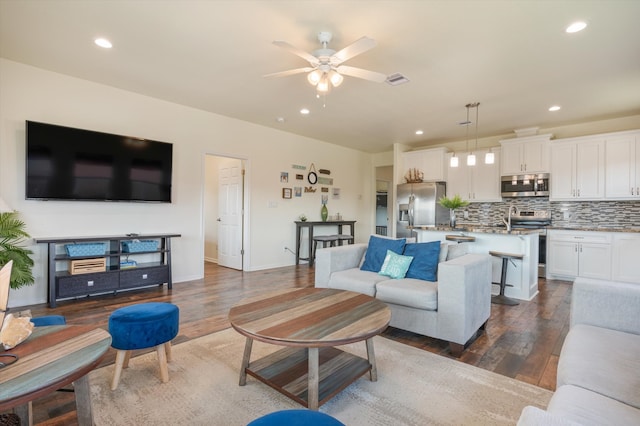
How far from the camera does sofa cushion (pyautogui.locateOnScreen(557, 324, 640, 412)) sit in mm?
1196

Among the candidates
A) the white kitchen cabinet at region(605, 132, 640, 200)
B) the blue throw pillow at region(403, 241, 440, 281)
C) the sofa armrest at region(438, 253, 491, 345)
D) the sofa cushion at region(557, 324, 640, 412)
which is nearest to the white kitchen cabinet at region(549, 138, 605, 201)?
the white kitchen cabinet at region(605, 132, 640, 200)

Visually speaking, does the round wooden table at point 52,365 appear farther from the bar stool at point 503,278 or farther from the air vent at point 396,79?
the bar stool at point 503,278

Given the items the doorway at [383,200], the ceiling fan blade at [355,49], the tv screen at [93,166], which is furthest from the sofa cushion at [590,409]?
the doorway at [383,200]

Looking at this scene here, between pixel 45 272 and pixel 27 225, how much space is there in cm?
57

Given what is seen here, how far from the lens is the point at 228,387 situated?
1.96 m

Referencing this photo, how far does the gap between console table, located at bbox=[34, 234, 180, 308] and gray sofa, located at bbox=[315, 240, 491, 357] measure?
2.54 meters

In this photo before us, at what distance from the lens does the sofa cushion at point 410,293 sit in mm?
2564

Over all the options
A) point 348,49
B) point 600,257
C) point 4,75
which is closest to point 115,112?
point 4,75

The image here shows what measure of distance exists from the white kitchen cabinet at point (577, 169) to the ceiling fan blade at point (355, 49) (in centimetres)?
483

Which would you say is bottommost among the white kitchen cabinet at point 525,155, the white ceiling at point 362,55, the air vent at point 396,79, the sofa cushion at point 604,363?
the sofa cushion at point 604,363

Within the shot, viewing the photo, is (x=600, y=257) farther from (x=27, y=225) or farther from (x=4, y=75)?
(x=4, y=75)

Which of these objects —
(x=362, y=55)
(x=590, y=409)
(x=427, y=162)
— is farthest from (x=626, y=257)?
(x=590, y=409)

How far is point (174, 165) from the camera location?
4688mm

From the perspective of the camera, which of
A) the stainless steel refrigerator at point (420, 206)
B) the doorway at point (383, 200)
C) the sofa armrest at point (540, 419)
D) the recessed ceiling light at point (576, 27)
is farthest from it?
the doorway at point (383, 200)
